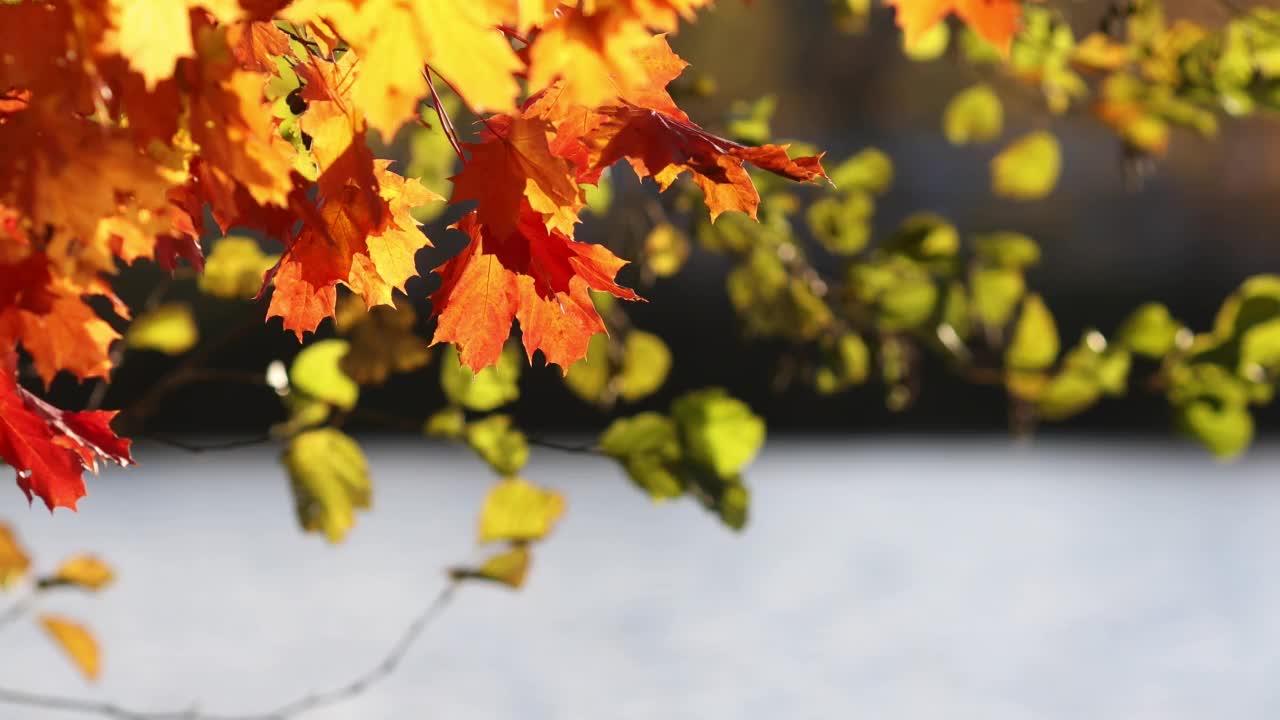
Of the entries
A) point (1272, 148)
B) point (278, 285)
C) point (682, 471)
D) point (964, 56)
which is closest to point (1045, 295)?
point (1272, 148)

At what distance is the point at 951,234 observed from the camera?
5.07ft

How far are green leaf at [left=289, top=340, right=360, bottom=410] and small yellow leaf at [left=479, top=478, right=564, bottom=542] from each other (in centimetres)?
17

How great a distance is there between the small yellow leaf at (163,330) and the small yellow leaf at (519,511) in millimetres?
387

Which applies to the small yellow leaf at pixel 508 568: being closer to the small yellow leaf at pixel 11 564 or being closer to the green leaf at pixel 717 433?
the green leaf at pixel 717 433

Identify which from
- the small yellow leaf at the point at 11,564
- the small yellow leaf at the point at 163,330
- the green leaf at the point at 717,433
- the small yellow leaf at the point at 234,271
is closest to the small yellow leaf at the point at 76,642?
the small yellow leaf at the point at 11,564

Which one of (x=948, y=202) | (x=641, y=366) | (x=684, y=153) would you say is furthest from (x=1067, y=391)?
(x=948, y=202)

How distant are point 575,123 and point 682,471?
52 centimetres

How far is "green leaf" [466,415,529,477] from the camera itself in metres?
1.30

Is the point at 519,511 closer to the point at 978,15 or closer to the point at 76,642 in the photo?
the point at 76,642

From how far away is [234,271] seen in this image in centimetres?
138

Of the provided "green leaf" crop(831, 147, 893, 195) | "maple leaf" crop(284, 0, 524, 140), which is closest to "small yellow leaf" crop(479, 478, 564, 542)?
"green leaf" crop(831, 147, 893, 195)

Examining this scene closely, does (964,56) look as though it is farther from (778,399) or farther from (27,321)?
(778,399)

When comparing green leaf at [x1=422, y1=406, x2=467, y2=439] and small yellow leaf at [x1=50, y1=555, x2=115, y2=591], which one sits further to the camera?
small yellow leaf at [x1=50, y1=555, x2=115, y2=591]

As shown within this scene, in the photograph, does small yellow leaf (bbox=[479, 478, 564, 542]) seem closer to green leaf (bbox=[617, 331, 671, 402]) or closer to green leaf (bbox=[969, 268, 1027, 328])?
green leaf (bbox=[617, 331, 671, 402])
